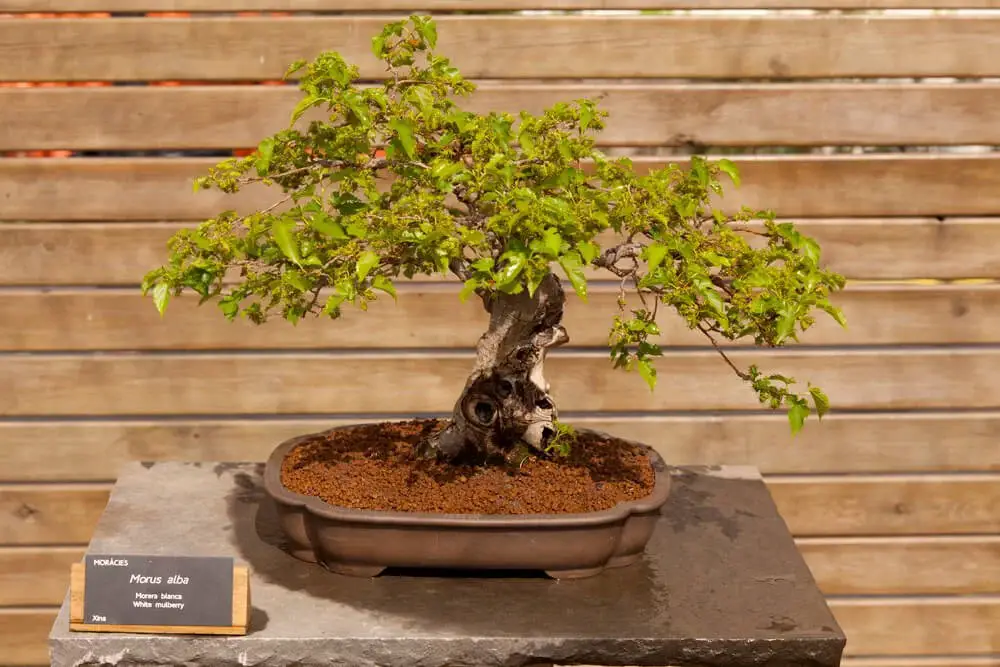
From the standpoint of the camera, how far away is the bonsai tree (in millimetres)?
1744

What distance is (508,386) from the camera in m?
2.07

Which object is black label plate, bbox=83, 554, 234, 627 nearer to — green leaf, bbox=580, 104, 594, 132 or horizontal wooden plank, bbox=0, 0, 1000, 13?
green leaf, bbox=580, 104, 594, 132

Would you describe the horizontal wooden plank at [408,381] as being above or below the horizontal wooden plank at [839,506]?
above

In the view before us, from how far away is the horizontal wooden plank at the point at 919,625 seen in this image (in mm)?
2801

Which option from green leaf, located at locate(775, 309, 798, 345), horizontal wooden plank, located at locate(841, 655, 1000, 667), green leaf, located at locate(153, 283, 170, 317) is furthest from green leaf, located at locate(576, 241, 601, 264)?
horizontal wooden plank, located at locate(841, 655, 1000, 667)

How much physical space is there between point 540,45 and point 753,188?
21.5 inches

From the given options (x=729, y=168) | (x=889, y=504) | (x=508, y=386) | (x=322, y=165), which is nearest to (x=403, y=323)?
(x=508, y=386)

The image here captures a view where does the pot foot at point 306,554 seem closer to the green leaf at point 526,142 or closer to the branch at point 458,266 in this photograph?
the branch at point 458,266

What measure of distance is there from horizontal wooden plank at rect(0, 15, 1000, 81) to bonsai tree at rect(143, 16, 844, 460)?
0.55 metres

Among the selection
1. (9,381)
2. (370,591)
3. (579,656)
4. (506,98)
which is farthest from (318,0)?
(579,656)

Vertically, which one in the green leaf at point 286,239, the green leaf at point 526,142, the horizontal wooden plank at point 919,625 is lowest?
the horizontal wooden plank at point 919,625

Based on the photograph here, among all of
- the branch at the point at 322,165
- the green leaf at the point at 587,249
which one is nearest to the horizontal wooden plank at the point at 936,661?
the green leaf at the point at 587,249

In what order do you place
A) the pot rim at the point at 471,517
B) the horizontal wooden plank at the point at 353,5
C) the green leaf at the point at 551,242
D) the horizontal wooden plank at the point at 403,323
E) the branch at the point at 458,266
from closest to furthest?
the green leaf at the point at 551,242, the pot rim at the point at 471,517, the branch at the point at 458,266, the horizontal wooden plank at the point at 353,5, the horizontal wooden plank at the point at 403,323

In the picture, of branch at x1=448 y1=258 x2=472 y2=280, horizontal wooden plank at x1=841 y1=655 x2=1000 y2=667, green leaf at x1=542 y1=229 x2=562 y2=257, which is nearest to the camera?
green leaf at x1=542 y1=229 x2=562 y2=257
